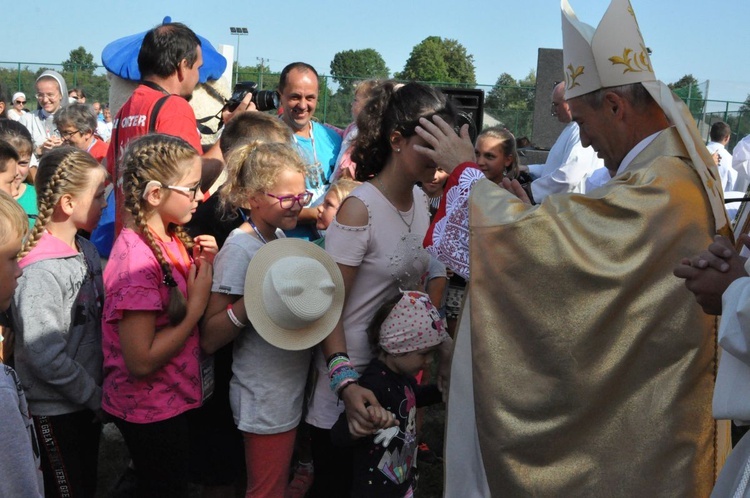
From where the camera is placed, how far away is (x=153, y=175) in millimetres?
2826

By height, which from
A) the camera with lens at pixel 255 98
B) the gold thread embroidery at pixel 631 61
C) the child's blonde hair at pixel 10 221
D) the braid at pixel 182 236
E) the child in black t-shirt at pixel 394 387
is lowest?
the child in black t-shirt at pixel 394 387

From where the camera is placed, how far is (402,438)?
263cm

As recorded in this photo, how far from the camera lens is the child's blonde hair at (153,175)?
2.78 m

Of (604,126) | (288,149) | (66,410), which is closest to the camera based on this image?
(604,126)

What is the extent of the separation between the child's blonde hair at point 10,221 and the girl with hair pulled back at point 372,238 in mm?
1009

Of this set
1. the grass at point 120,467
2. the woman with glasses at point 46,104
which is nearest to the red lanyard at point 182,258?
the grass at point 120,467

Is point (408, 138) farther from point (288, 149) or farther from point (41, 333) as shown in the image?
point (41, 333)

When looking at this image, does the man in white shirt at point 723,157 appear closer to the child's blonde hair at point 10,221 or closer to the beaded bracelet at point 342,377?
the beaded bracelet at point 342,377

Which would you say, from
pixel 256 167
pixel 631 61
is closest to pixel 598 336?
pixel 631 61

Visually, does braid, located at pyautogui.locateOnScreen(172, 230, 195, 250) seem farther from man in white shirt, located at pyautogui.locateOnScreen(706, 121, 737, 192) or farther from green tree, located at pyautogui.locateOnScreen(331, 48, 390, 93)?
green tree, located at pyautogui.locateOnScreen(331, 48, 390, 93)

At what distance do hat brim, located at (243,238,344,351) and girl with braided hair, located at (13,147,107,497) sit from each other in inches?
27.2

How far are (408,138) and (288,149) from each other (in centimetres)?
62

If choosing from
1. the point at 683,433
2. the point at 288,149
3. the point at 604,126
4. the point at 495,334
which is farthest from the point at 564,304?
the point at 288,149

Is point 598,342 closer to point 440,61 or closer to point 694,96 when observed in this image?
point 694,96
